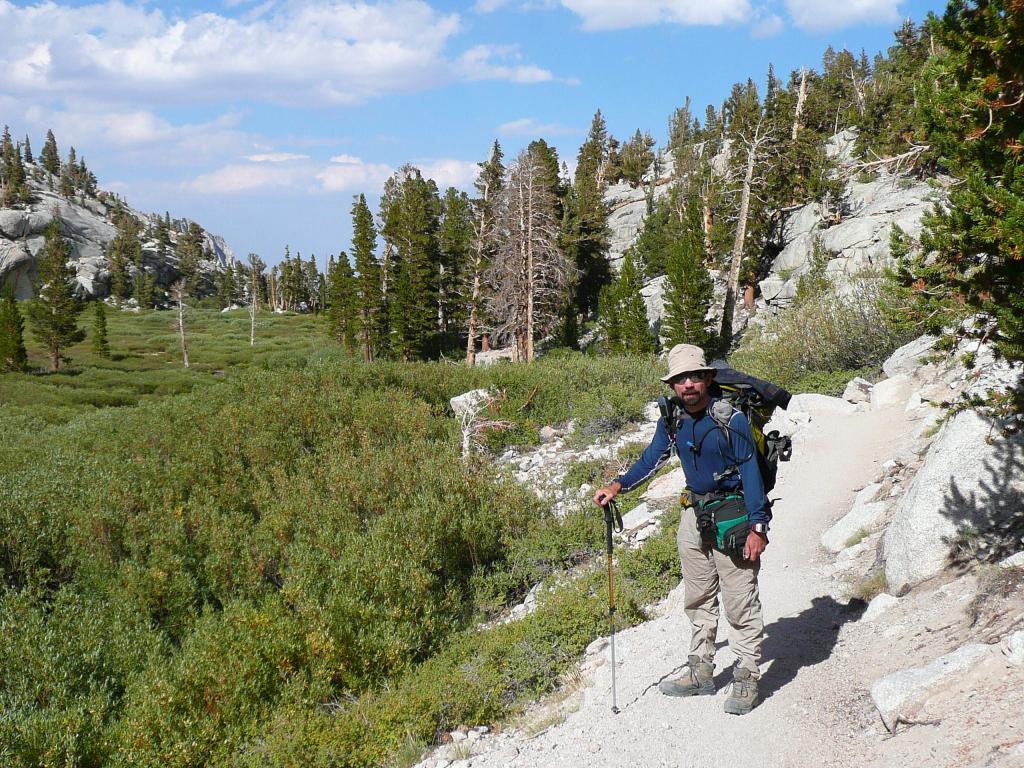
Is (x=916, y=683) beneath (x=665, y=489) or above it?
above

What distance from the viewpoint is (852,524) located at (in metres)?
8.05

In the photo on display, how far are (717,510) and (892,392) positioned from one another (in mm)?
10512

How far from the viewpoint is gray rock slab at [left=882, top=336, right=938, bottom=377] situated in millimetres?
13320

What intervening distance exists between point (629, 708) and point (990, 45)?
5179mm

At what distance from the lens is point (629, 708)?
5.15m

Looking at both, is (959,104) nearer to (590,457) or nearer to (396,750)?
(396,750)

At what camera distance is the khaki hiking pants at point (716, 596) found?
455cm

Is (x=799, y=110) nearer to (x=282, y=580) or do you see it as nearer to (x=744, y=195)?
(x=744, y=195)

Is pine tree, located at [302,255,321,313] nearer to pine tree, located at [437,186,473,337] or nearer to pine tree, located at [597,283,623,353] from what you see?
pine tree, located at [437,186,473,337]

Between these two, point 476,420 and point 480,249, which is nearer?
point 476,420

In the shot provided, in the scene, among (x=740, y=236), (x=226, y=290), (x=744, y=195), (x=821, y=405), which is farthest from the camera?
(x=226, y=290)

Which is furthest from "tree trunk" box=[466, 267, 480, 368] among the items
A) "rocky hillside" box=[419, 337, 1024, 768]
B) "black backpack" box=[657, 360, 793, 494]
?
"black backpack" box=[657, 360, 793, 494]

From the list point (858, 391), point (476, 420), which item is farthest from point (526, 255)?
point (858, 391)

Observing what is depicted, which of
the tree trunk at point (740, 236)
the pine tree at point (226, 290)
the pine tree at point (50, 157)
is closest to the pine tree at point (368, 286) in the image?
the tree trunk at point (740, 236)
